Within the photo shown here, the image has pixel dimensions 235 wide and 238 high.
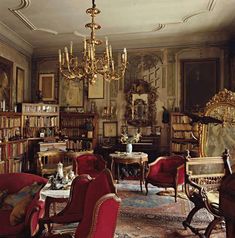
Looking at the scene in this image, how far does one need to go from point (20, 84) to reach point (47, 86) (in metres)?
0.87

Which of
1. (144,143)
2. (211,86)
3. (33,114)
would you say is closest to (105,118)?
(144,143)

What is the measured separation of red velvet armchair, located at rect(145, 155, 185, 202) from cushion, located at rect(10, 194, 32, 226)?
9.44ft

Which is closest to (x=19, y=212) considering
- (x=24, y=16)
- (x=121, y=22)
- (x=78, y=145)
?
(x=24, y=16)

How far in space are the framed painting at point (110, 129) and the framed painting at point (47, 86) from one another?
1.96 meters

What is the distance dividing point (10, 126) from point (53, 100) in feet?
6.01

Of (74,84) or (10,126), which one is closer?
(10,126)

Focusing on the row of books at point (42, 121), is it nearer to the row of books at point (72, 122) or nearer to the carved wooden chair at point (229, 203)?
the row of books at point (72, 122)

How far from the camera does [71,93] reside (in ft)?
27.1

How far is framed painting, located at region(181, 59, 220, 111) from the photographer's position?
7414 millimetres

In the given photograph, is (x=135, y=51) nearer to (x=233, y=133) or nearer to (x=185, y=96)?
(x=185, y=96)

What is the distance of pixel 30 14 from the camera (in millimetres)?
5828

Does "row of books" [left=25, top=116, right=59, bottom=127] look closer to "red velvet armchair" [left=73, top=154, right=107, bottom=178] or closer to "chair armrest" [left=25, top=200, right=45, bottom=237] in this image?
"red velvet armchair" [left=73, top=154, right=107, bottom=178]

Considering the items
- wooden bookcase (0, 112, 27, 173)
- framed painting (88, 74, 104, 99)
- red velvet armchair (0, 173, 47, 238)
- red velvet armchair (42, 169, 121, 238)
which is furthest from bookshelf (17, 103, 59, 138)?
red velvet armchair (42, 169, 121, 238)

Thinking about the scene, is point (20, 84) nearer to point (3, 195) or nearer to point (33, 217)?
point (3, 195)
